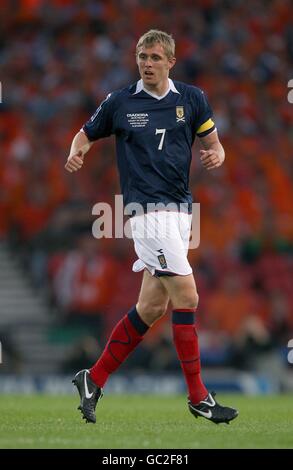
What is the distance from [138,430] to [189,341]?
27.3 inches

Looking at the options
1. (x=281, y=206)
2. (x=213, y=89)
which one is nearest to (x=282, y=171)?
(x=281, y=206)

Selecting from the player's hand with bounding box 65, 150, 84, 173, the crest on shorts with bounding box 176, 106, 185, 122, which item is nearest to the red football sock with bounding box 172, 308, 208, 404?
the player's hand with bounding box 65, 150, 84, 173

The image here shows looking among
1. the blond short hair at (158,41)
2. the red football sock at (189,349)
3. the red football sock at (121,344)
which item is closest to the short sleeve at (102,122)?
the blond short hair at (158,41)

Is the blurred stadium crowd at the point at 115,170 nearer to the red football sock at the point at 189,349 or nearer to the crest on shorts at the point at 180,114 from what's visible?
the red football sock at the point at 189,349

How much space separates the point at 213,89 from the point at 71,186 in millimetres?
2874

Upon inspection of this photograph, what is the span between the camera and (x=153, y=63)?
23.6 feet

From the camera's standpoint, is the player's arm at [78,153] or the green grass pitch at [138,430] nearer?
the green grass pitch at [138,430]

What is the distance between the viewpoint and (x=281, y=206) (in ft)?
55.4

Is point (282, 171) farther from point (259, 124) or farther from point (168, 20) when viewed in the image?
point (168, 20)

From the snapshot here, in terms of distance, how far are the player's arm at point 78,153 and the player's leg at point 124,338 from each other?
86cm

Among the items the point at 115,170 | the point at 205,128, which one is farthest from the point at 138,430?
the point at 115,170

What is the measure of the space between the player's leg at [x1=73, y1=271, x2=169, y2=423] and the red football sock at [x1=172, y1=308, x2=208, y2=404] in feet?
0.64

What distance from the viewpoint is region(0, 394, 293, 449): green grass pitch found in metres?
6.06

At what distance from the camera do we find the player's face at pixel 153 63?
7164 millimetres
